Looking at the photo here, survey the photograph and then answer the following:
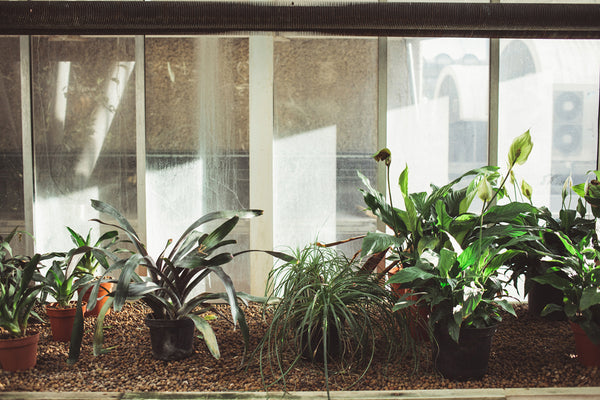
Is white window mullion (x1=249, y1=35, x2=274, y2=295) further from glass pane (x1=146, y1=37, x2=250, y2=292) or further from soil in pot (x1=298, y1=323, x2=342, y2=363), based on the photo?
soil in pot (x1=298, y1=323, x2=342, y2=363)

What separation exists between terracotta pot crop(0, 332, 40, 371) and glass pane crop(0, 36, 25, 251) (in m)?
1.33

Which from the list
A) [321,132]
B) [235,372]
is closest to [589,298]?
[235,372]

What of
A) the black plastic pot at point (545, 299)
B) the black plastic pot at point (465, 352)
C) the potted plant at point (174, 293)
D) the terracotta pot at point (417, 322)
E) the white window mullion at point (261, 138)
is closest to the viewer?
the black plastic pot at point (465, 352)

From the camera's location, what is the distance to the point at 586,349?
80.0 inches

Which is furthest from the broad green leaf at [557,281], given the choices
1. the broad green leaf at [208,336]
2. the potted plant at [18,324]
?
the potted plant at [18,324]

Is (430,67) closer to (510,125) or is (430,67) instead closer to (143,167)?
(510,125)

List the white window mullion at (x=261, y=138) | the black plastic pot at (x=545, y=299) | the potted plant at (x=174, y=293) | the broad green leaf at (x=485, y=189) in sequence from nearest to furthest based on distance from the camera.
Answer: the broad green leaf at (x=485, y=189), the potted plant at (x=174, y=293), the black plastic pot at (x=545, y=299), the white window mullion at (x=261, y=138)

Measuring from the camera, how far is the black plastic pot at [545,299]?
2664 millimetres

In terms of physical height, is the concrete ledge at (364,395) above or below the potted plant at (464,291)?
below

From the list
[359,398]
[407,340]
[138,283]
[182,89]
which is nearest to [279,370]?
[359,398]

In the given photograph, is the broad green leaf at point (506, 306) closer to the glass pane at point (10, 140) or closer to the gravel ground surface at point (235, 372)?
the gravel ground surface at point (235, 372)

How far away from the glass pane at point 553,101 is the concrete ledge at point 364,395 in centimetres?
171

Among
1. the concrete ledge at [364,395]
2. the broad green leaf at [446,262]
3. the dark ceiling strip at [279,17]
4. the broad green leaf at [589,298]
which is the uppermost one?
the dark ceiling strip at [279,17]

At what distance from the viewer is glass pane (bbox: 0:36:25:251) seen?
10.1 feet
